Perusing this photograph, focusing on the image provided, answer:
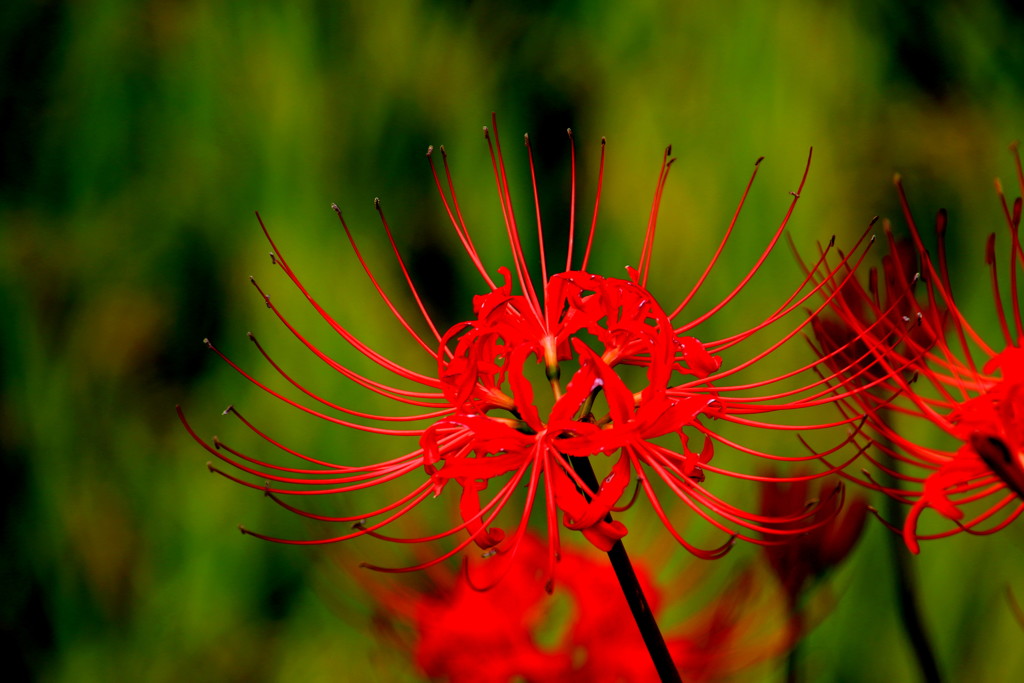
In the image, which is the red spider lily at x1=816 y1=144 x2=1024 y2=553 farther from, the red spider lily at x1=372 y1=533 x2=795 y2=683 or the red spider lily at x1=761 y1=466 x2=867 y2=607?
the red spider lily at x1=372 y1=533 x2=795 y2=683

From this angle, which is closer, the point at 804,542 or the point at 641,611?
the point at 641,611

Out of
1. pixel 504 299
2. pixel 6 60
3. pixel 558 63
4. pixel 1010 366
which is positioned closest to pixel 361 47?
pixel 558 63

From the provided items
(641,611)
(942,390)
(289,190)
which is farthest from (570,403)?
(289,190)

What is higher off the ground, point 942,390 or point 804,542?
point 942,390

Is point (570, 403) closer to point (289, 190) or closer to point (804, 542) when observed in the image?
point (804, 542)

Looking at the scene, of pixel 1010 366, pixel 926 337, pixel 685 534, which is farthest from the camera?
pixel 685 534

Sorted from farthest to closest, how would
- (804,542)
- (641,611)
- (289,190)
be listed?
(289,190), (804,542), (641,611)

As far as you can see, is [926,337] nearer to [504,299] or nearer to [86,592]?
[504,299]
